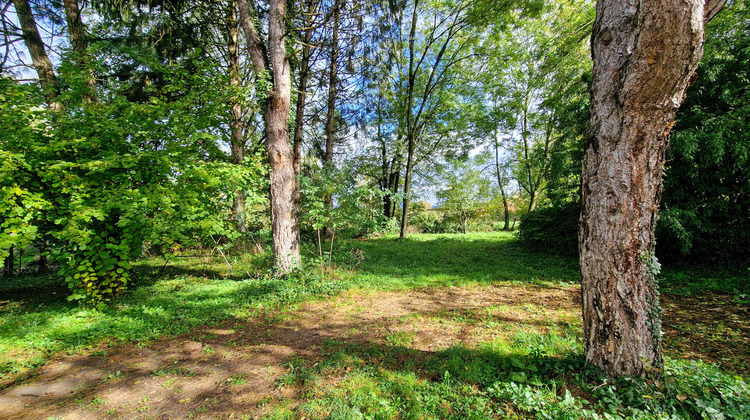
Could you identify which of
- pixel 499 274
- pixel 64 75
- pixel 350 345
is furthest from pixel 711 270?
pixel 64 75

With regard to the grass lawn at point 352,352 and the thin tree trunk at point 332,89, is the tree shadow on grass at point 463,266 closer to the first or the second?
the grass lawn at point 352,352

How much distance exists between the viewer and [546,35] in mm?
11062

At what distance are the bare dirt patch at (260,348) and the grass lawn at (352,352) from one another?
0.02 metres

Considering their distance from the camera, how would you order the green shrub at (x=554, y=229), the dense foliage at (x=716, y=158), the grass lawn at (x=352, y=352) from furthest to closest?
the green shrub at (x=554, y=229) < the dense foliage at (x=716, y=158) < the grass lawn at (x=352, y=352)

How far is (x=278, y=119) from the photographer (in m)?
5.20

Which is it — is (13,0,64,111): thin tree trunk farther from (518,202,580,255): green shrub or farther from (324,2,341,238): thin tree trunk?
(518,202,580,255): green shrub

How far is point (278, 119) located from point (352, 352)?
177 inches

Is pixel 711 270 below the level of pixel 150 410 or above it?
above

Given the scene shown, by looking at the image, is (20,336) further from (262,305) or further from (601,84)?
(601,84)

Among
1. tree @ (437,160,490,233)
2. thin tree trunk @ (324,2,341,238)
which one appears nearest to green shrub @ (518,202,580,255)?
thin tree trunk @ (324,2,341,238)

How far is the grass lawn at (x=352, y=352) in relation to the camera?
198cm

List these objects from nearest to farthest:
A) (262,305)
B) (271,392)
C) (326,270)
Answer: (271,392) < (262,305) < (326,270)

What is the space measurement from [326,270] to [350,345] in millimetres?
2961

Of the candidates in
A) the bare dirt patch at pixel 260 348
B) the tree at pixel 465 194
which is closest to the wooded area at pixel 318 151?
the bare dirt patch at pixel 260 348
